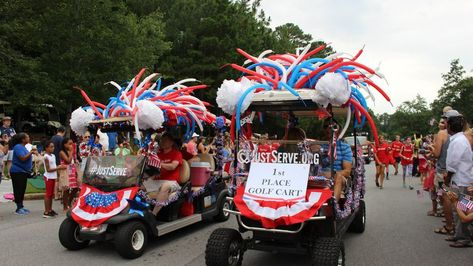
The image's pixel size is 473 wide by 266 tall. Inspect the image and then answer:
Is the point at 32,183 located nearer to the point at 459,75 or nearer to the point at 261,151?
the point at 261,151

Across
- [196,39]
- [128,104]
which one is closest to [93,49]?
[196,39]

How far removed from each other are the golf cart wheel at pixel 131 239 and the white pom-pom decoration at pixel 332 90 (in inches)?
118

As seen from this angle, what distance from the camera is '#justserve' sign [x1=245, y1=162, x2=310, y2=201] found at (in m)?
4.86

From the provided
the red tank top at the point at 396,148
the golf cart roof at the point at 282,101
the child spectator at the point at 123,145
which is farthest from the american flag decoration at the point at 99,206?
the red tank top at the point at 396,148

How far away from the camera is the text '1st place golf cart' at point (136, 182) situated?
586 centimetres

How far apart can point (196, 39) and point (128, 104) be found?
19.8m

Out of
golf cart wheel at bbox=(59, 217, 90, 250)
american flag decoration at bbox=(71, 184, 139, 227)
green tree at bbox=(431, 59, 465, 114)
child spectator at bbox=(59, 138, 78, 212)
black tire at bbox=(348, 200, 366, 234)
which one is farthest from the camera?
green tree at bbox=(431, 59, 465, 114)

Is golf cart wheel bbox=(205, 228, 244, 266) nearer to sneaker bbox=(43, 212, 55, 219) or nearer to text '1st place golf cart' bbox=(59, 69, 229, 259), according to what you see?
text '1st place golf cart' bbox=(59, 69, 229, 259)

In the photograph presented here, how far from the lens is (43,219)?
28.4ft

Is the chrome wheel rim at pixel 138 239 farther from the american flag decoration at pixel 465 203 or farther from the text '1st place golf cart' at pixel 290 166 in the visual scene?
the american flag decoration at pixel 465 203

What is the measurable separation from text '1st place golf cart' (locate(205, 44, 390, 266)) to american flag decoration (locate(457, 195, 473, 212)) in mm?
1435

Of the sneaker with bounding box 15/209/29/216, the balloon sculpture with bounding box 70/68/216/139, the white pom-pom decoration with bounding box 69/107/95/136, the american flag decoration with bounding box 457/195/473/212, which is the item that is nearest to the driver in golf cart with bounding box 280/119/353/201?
the american flag decoration with bounding box 457/195/473/212

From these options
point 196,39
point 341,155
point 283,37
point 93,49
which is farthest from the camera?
point 283,37

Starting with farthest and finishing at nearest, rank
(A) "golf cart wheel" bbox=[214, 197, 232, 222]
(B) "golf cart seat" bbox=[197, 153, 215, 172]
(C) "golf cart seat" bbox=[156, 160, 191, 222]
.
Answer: (B) "golf cart seat" bbox=[197, 153, 215, 172] < (A) "golf cart wheel" bbox=[214, 197, 232, 222] < (C) "golf cart seat" bbox=[156, 160, 191, 222]
